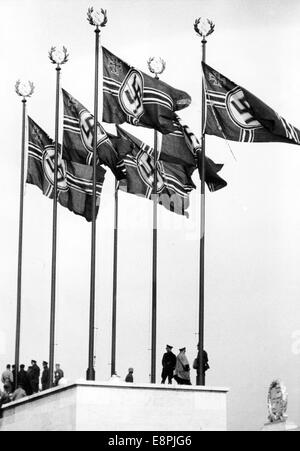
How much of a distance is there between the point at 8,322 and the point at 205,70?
18.0 metres

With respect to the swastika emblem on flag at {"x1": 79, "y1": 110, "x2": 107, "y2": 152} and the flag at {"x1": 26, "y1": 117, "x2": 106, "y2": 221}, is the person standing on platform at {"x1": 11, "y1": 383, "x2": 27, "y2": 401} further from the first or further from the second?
the swastika emblem on flag at {"x1": 79, "y1": 110, "x2": 107, "y2": 152}

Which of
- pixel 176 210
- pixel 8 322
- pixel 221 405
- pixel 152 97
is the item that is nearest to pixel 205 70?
pixel 152 97

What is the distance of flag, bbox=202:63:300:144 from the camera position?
42875 mm

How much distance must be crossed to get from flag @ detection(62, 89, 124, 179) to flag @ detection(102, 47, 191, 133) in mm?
2252

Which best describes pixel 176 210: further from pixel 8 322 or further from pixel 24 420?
pixel 8 322

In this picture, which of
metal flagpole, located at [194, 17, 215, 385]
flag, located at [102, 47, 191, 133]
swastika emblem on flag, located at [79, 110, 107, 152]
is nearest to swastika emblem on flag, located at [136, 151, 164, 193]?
swastika emblem on flag, located at [79, 110, 107, 152]

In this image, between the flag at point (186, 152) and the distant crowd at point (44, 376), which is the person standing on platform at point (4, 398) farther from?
the flag at point (186, 152)

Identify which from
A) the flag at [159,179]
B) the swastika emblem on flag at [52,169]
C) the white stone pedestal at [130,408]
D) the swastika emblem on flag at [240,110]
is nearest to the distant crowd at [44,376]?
the white stone pedestal at [130,408]

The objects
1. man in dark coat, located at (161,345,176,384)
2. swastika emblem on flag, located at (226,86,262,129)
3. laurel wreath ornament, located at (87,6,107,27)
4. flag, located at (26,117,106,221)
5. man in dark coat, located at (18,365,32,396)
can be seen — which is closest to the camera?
swastika emblem on flag, located at (226,86,262,129)

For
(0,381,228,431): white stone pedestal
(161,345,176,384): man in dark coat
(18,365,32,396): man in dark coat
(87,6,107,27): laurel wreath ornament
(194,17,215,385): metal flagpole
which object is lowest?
(0,381,228,431): white stone pedestal

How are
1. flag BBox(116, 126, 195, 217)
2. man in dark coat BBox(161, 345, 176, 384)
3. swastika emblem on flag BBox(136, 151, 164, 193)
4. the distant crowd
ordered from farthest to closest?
swastika emblem on flag BBox(136, 151, 164, 193) < flag BBox(116, 126, 195, 217) < man in dark coat BBox(161, 345, 176, 384) < the distant crowd

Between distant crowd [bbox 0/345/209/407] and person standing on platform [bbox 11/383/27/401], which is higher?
distant crowd [bbox 0/345/209/407]

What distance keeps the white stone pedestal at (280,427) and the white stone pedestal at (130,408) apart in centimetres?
149

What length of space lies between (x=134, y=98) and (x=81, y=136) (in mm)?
3263
